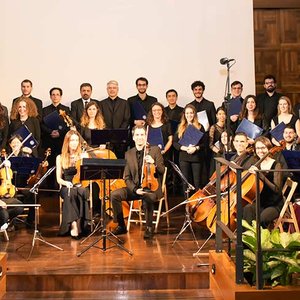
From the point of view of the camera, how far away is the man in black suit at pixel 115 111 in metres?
6.66

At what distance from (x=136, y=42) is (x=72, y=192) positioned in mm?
2734

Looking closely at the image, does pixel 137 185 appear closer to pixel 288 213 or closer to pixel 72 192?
pixel 72 192

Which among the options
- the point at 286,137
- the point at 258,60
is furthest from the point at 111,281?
the point at 258,60

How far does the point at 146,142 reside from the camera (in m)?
5.48

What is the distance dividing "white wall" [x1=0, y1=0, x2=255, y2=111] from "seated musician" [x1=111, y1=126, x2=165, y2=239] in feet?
6.56

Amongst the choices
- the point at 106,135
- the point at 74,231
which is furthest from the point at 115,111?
the point at 74,231

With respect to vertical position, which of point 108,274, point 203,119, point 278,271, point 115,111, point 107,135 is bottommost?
point 108,274

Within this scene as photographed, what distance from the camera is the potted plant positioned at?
2.91 meters

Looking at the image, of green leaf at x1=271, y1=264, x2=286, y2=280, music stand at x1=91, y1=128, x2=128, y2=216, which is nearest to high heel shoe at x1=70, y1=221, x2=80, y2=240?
music stand at x1=91, y1=128, x2=128, y2=216

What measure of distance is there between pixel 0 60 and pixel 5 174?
2.54m

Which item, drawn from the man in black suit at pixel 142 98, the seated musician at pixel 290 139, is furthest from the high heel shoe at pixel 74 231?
the seated musician at pixel 290 139

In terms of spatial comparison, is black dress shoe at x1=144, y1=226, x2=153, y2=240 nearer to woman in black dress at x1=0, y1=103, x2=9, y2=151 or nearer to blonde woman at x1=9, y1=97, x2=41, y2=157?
blonde woman at x1=9, y1=97, x2=41, y2=157

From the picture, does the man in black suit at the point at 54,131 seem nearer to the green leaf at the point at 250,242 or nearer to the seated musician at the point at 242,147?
the seated musician at the point at 242,147

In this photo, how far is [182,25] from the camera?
24.3 feet
